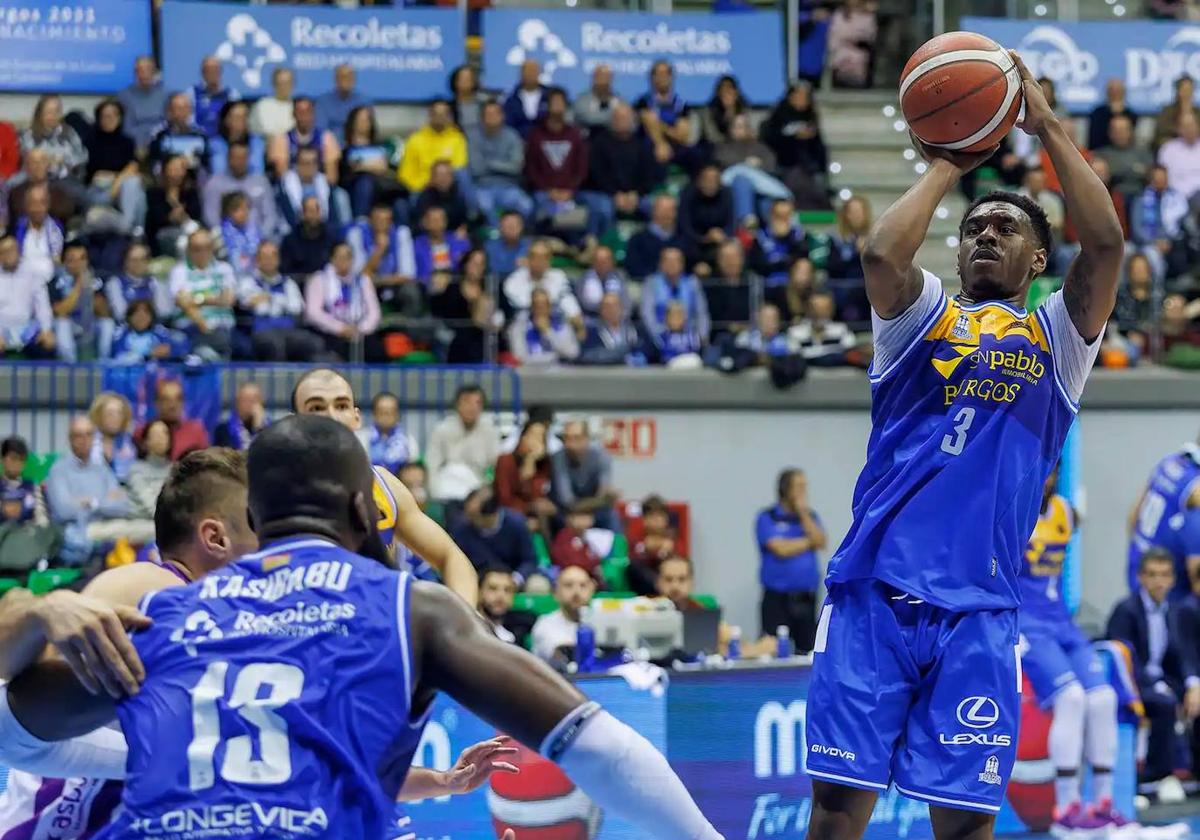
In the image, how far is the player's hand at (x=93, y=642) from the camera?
328cm

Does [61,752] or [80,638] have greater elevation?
[80,638]

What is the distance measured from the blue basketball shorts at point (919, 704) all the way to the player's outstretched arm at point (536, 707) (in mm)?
1873

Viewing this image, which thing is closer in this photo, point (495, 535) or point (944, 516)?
point (944, 516)

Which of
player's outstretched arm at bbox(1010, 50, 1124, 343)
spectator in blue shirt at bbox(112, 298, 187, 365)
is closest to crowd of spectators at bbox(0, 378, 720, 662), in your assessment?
spectator in blue shirt at bbox(112, 298, 187, 365)

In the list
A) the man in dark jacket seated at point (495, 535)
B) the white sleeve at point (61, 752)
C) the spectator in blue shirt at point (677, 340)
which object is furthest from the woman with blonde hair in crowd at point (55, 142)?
the white sleeve at point (61, 752)

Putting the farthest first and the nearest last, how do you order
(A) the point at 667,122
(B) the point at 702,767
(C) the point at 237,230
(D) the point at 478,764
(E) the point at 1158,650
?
(A) the point at 667,122, (C) the point at 237,230, (E) the point at 1158,650, (B) the point at 702,767, (D) the point at 478,764

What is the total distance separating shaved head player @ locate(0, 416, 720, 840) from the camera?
10.7 ft

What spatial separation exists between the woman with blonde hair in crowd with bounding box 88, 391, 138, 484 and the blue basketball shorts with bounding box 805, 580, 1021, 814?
29.6ft

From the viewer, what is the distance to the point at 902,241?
5113 mm

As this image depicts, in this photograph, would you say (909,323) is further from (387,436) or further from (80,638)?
(387,436)

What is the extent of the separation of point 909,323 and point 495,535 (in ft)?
27.1

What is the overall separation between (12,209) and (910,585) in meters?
11.9

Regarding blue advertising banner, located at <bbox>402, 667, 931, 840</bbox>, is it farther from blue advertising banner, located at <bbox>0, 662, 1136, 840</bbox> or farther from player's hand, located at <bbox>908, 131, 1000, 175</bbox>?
player's hand, located at <bbox>908, 131, 1000, 175</bbox>

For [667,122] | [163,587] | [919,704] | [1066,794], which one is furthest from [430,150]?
[163,587]
